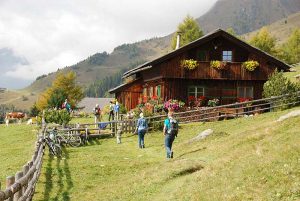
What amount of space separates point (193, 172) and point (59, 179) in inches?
207

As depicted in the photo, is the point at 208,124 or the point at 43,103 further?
the point at 43,103

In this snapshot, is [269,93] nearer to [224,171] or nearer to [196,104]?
[196,104]

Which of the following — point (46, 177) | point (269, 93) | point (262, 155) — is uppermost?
point (269, 93)

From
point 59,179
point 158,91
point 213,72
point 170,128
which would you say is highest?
point 213,72

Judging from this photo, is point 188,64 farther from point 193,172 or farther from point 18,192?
point 18,192

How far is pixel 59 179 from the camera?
16.7 metres

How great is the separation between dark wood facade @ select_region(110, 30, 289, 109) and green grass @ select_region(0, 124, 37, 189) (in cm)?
1246

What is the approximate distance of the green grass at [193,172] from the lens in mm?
11547

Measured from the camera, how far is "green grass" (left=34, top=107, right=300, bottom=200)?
11547mm

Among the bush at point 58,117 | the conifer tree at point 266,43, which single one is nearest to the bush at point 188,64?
the bush at point 58,117

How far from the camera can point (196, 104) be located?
124ft

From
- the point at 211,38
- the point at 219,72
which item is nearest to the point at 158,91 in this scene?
the point at 219,72

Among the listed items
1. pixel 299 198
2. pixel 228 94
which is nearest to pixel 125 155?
pixel 299 198

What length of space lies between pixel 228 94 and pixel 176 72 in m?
5.34
